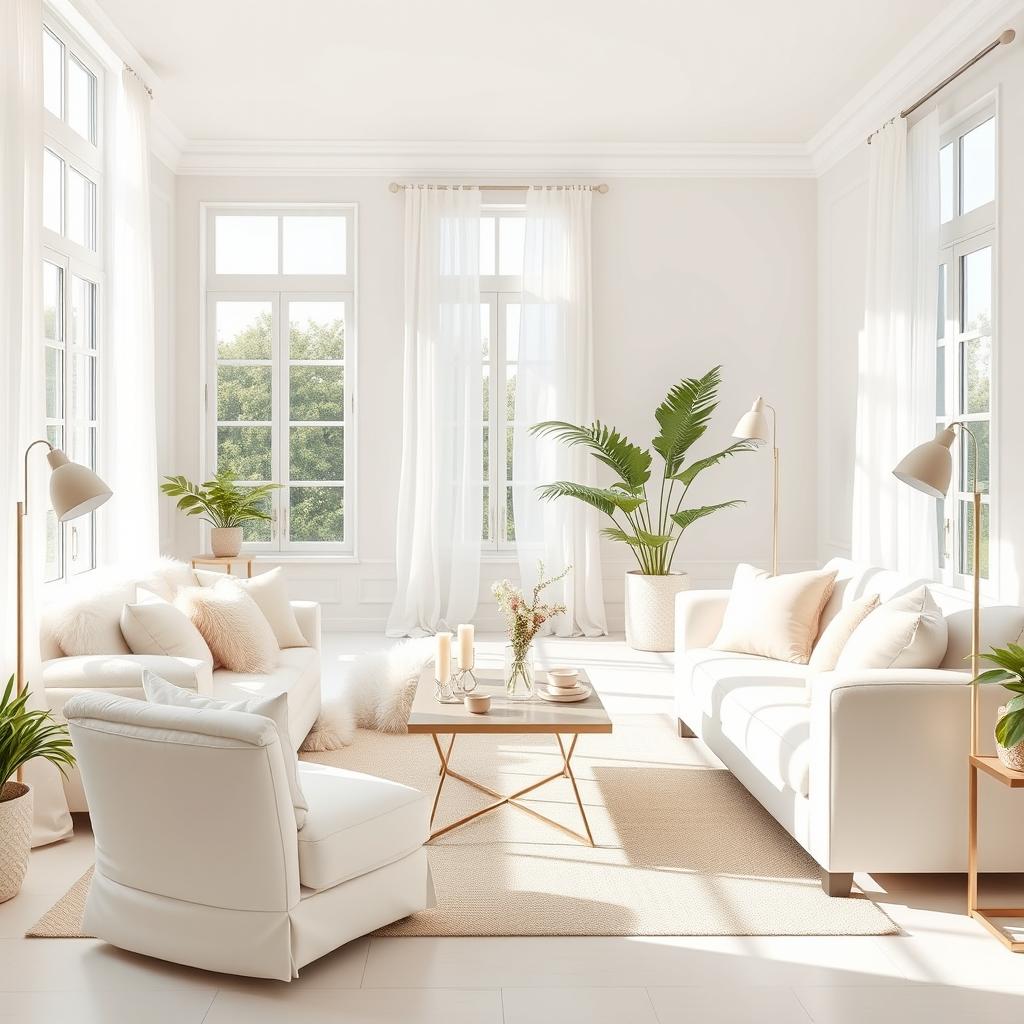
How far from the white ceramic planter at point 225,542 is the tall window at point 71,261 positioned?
1.06 meters

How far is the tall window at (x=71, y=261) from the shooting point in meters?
5.08

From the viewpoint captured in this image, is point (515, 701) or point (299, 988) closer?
point (299, 988)

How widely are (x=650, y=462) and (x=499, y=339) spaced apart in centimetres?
158

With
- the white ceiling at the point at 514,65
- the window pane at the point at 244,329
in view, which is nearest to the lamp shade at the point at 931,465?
the white ceiling at the point at 514,65

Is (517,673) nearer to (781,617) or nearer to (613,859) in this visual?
(613,859)

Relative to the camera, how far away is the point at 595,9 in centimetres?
529

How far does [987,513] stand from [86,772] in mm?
4262

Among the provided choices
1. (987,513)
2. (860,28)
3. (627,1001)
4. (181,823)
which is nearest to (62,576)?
(181,823)

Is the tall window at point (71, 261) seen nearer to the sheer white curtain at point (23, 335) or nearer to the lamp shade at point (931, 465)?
the sheer white curtain at point (23, 335)

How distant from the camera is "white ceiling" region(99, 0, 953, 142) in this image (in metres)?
5.33

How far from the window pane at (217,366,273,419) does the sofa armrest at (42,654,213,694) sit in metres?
4.27

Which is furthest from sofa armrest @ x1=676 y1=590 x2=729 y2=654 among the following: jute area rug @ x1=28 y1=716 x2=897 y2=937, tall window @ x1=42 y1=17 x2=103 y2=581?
tall window @ x1=42 y1=17 x2=103 y2=581

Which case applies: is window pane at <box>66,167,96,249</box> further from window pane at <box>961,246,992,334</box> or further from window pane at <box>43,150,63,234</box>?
window pane at <box>961,246,992,334</box>

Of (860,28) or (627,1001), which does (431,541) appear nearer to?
(860,28)
